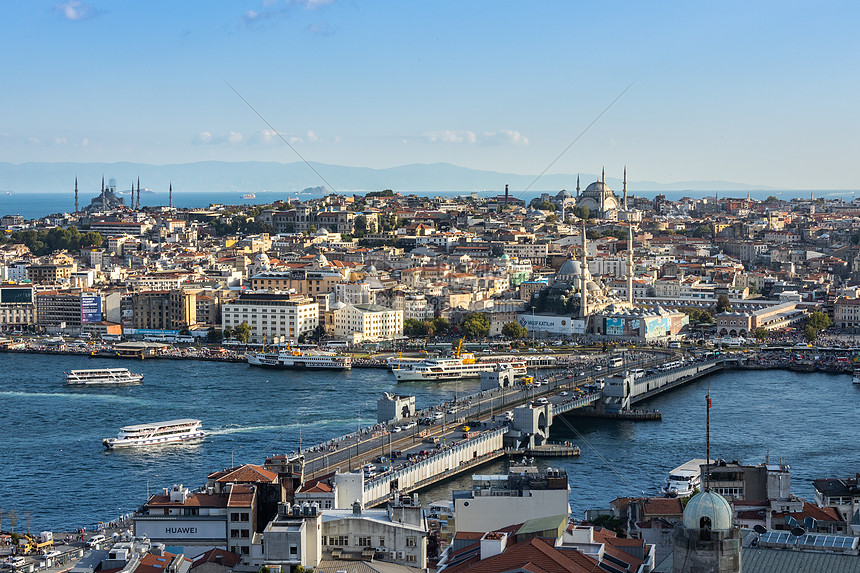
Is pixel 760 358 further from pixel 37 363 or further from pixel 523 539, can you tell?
pixel 523 539

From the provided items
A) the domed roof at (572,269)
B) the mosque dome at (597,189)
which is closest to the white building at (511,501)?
the domed roof at (572,269)

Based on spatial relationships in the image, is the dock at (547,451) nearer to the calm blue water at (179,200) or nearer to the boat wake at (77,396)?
the boat wake at (77,396)

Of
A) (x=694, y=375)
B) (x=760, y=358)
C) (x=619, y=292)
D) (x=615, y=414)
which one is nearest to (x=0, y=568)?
(x=615, y=414)

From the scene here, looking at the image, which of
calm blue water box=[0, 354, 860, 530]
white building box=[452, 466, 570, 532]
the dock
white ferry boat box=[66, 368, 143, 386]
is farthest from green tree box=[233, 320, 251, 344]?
white building box=[452, 466, 570, 532]

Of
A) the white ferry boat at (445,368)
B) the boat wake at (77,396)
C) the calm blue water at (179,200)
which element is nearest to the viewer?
the boat wake at (77,396)

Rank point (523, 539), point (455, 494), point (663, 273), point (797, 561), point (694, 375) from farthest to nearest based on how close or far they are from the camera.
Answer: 1. point (663, 273)
2. point (694, 375)
3. point (455, 494)
4. point (523, 539)
5. point (797, 561)

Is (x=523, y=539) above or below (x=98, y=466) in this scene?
above

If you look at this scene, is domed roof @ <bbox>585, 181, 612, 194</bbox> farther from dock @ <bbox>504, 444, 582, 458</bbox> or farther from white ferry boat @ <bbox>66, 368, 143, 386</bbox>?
dock @ <bbox>504, 444, 582, 458</bbox>
